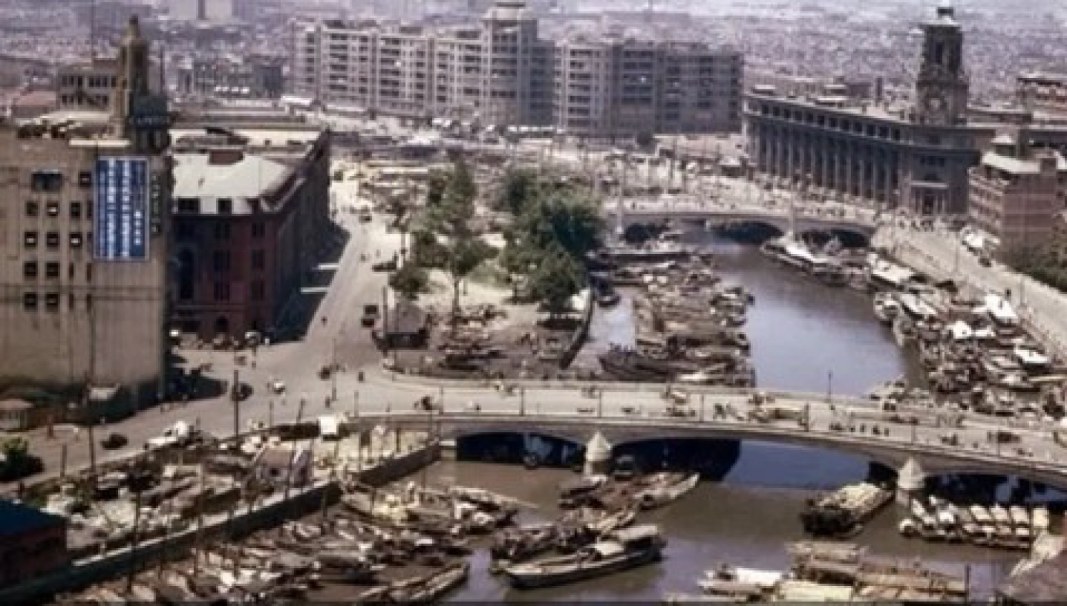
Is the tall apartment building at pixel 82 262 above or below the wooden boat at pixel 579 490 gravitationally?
above

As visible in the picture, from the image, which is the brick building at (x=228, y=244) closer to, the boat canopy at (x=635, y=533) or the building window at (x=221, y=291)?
the building window at (x=221, y=291)

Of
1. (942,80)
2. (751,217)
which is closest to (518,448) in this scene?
(751,217)

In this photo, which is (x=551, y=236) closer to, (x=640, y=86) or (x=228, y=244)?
(x=228, y=244)

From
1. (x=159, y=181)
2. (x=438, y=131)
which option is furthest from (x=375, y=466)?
(x=438, y=131)

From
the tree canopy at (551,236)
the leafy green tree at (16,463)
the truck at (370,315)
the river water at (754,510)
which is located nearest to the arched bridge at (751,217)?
the tree canopy at (551,236)

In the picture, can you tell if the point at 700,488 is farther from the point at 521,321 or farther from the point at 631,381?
the point at 521,321
